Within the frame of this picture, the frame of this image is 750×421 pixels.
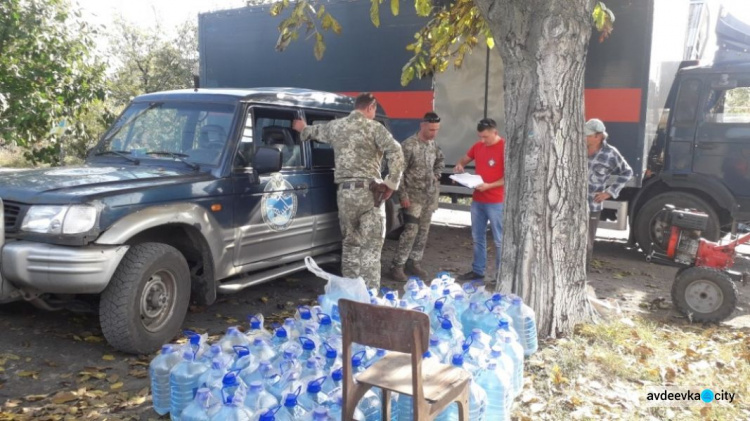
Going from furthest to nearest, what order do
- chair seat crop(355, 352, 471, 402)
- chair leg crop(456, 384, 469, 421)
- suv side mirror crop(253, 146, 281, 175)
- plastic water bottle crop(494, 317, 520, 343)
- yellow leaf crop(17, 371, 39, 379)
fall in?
suv side mirror crop(253, 146, 281, 175), yellow leaf crop(17, 371, 39, 379), plastic water bottle crop(494, 317, 520, 343), chair leg crop(456, 384, 469, 421), chair seat crop(355, 352, 471, 402)

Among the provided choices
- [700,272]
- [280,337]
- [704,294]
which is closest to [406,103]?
[700,272]

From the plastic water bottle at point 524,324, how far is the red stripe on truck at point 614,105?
3.99 meters

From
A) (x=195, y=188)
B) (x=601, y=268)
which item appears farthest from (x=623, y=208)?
(x=195, y=188)

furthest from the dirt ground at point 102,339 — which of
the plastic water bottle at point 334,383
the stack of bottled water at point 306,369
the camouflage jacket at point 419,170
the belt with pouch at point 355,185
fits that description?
the belt with pouch at point 355,185

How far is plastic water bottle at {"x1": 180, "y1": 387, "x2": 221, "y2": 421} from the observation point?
2600 millimetres

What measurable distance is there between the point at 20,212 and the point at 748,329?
5737mm

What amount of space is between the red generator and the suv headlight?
4.83 meters

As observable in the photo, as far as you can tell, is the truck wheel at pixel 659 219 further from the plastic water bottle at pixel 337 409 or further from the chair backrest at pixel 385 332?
the chair backrest at pixel 385 332

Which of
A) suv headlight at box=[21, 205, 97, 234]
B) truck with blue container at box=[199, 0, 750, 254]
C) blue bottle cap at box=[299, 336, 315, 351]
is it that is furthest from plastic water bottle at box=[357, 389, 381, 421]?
truck with blue container at box=[199, 0, 750, 254]

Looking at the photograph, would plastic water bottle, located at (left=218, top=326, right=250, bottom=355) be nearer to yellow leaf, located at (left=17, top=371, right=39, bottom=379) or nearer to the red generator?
yellow leaf, located at (left=17, top=371, right=39, bottom=379)

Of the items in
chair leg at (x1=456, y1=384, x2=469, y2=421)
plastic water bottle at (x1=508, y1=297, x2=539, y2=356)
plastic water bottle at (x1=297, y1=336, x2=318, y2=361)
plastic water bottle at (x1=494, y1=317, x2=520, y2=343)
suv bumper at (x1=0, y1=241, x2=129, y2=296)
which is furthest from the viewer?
plastic water bottle at (x1=508, y1=297, x2=539, y2=356)

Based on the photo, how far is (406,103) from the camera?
840 cm

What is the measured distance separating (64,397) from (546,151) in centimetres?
366

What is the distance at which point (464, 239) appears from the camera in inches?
352
